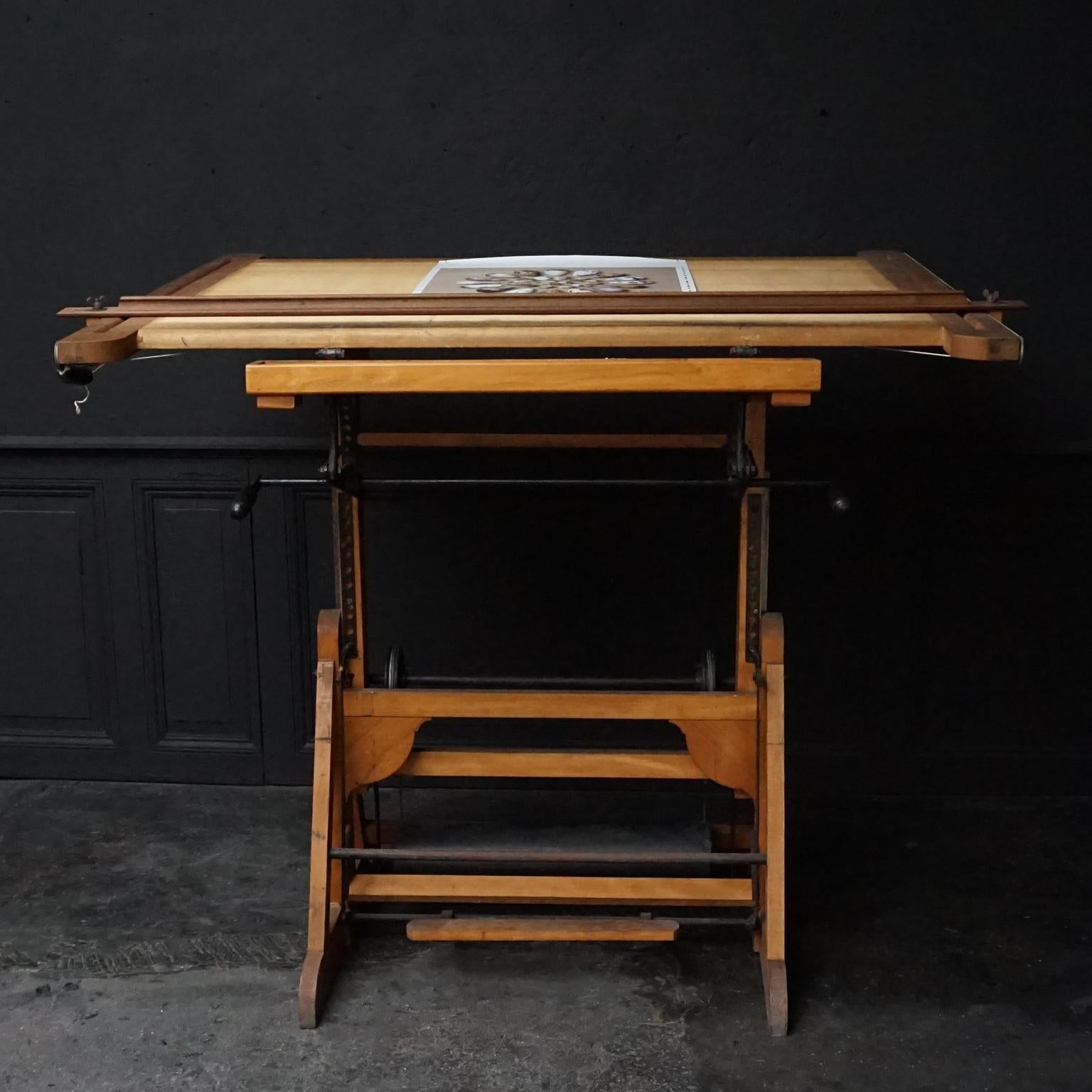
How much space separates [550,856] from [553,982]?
26 centimetres

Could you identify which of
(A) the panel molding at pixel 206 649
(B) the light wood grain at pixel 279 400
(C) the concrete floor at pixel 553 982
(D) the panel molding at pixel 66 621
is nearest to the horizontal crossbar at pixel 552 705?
(C) the concrete floor at pixel 553 982

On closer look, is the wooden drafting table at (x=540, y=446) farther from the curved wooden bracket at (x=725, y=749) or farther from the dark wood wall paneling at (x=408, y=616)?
the dark wood wall paneling at (x=408, y=616)

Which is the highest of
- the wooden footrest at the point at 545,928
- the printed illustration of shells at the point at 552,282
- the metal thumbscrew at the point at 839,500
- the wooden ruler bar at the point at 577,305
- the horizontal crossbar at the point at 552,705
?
the printed illustration of shells at the point at 552,282

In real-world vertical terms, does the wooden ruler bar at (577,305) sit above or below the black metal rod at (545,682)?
above

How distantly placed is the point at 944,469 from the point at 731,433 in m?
0.83

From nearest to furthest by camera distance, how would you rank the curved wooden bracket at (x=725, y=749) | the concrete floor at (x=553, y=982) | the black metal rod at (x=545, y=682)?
the concrete floor at (x=553, y=982)
the curved wooden bracket at (x=725, y=749)
the black metal rod at (x=545, y=682)

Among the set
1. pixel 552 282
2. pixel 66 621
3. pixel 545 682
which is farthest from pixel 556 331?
pixel 66 621

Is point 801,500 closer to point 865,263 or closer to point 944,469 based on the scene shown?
point 944,469

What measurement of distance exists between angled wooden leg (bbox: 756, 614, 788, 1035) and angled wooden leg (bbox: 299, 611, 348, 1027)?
0.81 meters

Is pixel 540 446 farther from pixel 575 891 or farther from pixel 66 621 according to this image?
pixel 66 621

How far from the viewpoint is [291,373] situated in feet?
7.04

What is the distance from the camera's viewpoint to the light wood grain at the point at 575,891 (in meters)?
2.61

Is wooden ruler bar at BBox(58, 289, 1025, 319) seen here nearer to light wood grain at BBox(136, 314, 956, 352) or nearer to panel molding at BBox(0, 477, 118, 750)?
light wood grain at BBox(136, 314, 956, 352)

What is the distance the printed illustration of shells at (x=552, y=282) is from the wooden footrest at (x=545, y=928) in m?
1.21
